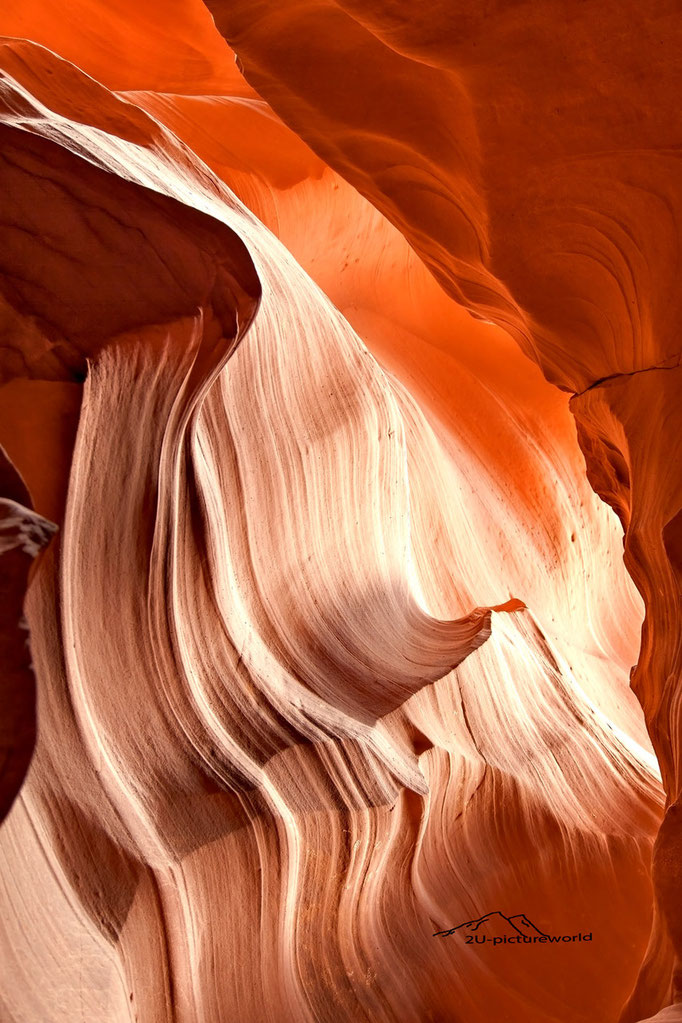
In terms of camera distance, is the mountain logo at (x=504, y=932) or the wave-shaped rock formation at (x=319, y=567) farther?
the mountain logo at (x=504, y=932)

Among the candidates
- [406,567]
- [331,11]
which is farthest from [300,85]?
[406,567]

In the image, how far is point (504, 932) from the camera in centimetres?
170

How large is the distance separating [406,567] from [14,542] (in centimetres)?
119

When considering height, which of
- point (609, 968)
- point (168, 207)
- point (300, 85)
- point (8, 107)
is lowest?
point (609, 968)

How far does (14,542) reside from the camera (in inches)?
37.7

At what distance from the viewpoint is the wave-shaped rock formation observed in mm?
1219

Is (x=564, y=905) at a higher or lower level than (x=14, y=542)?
lower

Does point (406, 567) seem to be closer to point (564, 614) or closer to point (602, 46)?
point (564, 614)

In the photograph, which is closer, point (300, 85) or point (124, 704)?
point (124, 704)

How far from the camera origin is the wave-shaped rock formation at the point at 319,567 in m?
1.22

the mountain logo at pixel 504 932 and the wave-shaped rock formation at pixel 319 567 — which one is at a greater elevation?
the wave-shaped rock formation at pixel 319 567

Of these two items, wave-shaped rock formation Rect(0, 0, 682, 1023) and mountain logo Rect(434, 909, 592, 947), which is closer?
wave-shaped rock formation Rect(0, 0, 682, 1023)

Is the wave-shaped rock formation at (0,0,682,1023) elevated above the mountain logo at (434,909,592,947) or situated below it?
above

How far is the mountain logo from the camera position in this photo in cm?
167
